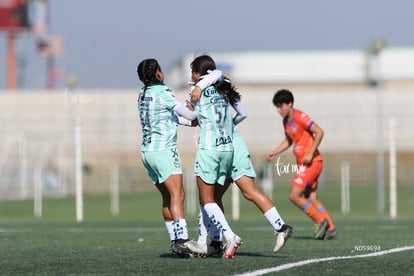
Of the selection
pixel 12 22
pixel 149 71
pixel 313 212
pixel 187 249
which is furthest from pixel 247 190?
pixel 12 22

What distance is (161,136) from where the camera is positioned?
11.3 meters

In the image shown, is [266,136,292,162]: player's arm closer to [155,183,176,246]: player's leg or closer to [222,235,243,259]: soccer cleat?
Answer: [155,183,176,246]: player's leg

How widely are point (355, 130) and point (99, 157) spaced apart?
524 inches

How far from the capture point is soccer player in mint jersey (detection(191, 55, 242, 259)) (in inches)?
436

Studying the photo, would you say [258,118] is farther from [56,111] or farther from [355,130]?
[56,111]

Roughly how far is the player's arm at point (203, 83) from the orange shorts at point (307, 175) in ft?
14.8

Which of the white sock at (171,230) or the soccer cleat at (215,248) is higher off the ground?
the white sock at (171,230)

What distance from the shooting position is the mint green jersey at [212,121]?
11.1 m

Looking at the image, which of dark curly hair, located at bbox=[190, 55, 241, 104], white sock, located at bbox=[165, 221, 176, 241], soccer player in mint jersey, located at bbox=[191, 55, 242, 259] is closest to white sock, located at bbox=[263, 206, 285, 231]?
soccer player in mint jersey, located at bbox=[191, 55, 242, 259]

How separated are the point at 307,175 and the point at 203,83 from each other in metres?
4.76

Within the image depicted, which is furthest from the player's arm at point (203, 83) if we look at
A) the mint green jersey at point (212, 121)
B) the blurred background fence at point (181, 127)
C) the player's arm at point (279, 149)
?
the blurred background fence at point (181, 127)

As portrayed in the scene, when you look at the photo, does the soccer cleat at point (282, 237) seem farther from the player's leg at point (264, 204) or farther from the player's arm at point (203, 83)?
the player's arm at point (203, 83)

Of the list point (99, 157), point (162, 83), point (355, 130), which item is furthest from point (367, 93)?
point (162, 83)

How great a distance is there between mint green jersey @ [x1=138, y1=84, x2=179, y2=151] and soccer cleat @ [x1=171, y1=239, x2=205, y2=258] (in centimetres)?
93
